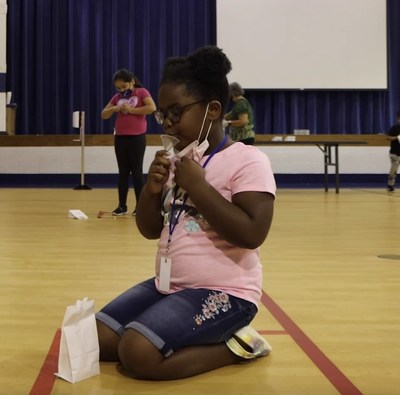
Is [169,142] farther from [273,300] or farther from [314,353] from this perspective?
[273,300]

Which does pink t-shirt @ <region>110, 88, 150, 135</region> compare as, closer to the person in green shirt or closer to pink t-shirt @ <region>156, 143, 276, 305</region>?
the person in green shirt

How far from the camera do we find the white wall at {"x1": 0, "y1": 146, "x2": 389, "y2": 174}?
1120cm

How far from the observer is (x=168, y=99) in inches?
62.9

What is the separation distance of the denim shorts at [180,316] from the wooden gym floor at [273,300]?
103mm

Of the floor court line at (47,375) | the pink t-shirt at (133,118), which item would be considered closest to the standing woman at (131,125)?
the pink t-shirt at (133,118)

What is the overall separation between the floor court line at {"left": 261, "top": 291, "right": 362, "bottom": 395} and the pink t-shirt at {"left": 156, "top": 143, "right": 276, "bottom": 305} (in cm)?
25

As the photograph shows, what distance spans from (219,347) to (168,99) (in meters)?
0.66

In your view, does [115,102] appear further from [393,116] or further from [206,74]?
[393,116]

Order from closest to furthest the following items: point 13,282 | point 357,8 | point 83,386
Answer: point 83,386
point 13,282
point 357,8

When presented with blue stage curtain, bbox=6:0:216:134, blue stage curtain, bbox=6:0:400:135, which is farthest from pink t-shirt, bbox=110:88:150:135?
blue stage curtain, bbox=6:0:400:135

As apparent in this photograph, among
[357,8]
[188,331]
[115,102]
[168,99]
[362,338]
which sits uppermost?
[357,8]

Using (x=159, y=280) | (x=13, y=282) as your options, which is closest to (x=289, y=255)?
(x=13, y=282)

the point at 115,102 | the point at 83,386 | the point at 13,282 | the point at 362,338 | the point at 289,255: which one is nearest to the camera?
the point at 83,386

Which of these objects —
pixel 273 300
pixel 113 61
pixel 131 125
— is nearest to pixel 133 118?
pixel 131 125
